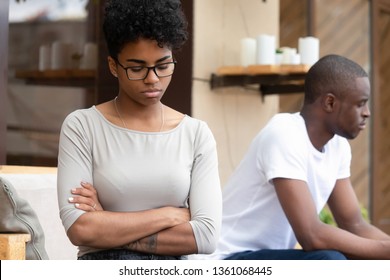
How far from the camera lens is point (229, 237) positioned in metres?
3.30

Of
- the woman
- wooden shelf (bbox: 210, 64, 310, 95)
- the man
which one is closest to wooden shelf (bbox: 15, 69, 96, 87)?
wooden shelf (bbox: 210, 64, 310, 95)

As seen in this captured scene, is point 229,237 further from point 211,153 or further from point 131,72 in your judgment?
point 131,72

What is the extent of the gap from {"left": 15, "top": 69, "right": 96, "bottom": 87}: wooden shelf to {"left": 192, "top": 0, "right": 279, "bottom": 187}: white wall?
2.01 ft

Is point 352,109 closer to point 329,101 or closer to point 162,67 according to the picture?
point 329,101

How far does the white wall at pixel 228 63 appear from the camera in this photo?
16.7 ft

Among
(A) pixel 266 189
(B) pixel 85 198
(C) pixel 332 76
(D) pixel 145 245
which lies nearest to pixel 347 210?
(A) pixel 266 189

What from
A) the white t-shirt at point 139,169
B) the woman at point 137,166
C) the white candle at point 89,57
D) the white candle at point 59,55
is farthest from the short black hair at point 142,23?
the white candle at point 89,57

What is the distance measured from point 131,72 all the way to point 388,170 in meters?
6.46

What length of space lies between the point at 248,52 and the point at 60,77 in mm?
1184

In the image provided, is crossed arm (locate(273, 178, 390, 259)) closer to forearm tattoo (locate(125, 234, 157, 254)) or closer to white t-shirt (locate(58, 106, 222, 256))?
white t-shirt (locate(58, 106, 222, 256))

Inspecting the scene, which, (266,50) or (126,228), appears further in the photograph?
(266,50)

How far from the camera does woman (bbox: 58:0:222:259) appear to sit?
227 cm

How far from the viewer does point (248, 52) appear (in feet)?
17.3

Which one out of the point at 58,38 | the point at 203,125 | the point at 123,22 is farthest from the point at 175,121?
the point at 58,38
